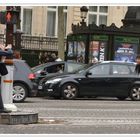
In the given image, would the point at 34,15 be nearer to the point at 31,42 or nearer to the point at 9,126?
the point at 31,42

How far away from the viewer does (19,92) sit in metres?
20.0

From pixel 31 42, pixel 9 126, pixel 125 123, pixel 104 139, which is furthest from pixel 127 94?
pixel 31 42

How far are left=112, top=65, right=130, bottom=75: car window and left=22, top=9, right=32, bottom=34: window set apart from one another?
1988cm

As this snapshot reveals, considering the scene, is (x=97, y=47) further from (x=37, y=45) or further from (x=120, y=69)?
(x=37, y=45)

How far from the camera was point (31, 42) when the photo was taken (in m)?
40.9

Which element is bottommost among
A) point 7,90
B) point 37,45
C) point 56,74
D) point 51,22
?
point 56,74

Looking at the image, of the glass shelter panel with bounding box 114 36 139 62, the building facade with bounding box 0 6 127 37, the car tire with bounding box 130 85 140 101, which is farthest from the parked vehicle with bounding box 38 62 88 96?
the building facade with bounding box 0 6 127 37

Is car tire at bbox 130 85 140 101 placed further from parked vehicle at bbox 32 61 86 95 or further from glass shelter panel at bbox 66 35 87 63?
glass shelter panel at bbox 66 35 87 63

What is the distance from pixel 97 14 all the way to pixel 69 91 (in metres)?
22.2

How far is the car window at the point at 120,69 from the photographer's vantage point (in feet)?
73.8

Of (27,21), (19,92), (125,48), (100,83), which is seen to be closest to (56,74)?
(100,83)

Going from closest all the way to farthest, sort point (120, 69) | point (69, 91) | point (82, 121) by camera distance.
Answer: point (82, 121) → point (69, 91) → point (120, 69)

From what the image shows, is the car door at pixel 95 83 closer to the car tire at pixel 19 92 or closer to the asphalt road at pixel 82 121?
the car tire at pixel 19 92

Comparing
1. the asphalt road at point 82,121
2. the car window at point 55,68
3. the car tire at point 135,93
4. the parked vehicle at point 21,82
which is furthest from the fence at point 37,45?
the asphalt road at point 82,121
